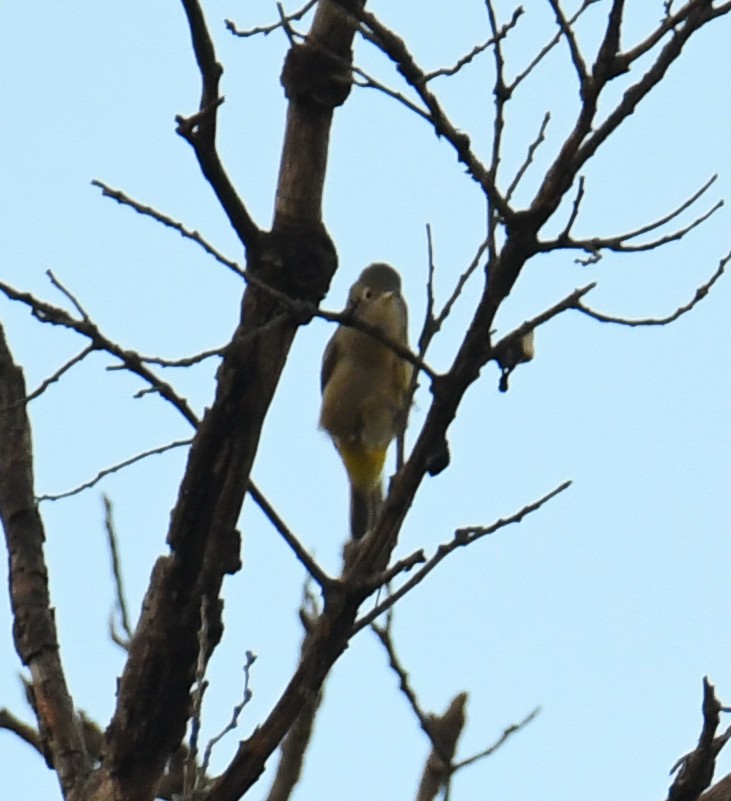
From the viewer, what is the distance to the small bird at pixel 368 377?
545 centimetres

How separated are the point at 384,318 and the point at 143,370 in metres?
2.94

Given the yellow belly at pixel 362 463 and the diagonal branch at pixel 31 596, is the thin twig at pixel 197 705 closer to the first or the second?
the diagonal branch at pixel 31 596

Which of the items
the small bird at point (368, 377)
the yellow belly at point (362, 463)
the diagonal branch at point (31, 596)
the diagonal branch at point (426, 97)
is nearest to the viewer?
the diagonal branch at point (426, 97)

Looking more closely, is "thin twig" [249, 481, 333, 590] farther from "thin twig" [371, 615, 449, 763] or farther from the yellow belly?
the yellow belly

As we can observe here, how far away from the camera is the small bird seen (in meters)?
5.45

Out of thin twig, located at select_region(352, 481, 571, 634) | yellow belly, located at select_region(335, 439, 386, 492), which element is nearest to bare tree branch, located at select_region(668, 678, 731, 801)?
thin twig, located at select_region(352, 481, 571, 634)

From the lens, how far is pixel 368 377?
18.1 feet

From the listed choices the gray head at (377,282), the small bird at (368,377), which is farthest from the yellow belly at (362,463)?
the gray head at (377,282)

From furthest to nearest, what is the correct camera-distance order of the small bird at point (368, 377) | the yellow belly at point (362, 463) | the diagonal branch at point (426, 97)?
the yellow belly at point (362, 463), the small bird at point (368, 377), the diagonal branch at point (426, 97)

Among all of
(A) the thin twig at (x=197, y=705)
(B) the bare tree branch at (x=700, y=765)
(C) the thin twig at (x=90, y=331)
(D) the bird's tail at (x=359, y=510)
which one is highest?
(D) the bird's tail at (x=359, y=510)

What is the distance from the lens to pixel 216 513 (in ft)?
9.25

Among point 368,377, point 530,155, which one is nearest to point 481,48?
point 530,155

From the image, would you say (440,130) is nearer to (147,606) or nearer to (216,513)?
(216,513)

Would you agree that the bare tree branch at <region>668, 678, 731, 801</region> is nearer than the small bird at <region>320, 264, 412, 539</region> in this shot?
Yes
